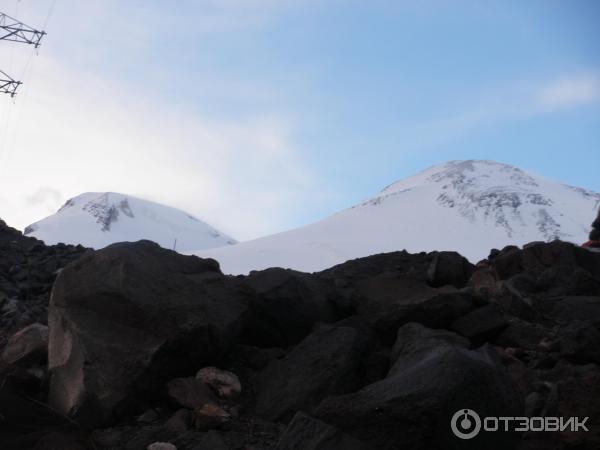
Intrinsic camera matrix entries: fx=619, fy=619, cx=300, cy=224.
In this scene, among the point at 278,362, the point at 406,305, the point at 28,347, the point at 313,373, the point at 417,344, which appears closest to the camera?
the point at 417,344

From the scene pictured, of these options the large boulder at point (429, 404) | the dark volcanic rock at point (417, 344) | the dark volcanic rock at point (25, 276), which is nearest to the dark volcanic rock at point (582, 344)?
the dark volcanic rock at point (417, 344)

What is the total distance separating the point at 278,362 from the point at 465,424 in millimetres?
2284

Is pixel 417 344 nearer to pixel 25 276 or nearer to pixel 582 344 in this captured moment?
pixel 582 344

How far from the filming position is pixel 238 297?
6586 millimetres

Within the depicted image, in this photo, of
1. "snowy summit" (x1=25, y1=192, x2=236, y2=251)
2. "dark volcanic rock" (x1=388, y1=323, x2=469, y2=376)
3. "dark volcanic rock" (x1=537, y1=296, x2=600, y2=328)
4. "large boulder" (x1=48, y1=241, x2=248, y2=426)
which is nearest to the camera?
"dark volcanic rock" (x1=388, y1=323, x2=469, y2=376)

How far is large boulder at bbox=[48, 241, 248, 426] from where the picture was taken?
5266 millimetres

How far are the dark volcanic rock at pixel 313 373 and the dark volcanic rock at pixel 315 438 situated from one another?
108cm

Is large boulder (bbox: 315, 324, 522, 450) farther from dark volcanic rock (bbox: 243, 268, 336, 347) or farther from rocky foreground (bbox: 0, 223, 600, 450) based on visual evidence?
dark volcanic rock (bbox: 243, 268, 336, 347)

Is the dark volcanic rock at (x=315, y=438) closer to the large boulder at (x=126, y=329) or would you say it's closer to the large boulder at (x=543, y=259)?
the large boulder at (x=126, y=329)

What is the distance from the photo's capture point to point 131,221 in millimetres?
182875

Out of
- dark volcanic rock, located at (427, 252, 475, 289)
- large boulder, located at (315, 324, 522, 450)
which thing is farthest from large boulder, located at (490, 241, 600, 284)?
large boulder, located at (315, 324, 522, 450)

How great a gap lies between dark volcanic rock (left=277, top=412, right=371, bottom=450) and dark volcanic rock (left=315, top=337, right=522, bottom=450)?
78mm

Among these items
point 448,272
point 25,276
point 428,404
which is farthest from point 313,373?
point 25,276

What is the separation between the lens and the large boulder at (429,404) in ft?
13.1
